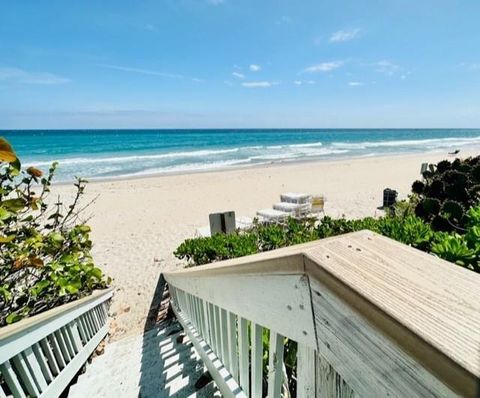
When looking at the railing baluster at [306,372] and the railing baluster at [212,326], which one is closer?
the railing baluster at [306,372]

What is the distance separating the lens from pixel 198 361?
2582mm

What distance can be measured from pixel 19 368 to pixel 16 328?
418 mm

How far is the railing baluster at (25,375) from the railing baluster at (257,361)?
1.69 metres

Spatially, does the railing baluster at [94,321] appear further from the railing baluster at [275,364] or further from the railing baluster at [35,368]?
the railing baluster at [275,364]

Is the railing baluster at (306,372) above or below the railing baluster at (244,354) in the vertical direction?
above

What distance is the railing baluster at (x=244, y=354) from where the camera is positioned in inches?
48.3

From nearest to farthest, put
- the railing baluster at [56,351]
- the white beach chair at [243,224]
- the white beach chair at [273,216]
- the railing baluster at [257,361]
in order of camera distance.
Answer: the railing baluster at [257,361] < the railing baluster at [56,351] < the white beach chair at [243,224] < the white beach chair at [273,216]

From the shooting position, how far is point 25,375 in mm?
1945

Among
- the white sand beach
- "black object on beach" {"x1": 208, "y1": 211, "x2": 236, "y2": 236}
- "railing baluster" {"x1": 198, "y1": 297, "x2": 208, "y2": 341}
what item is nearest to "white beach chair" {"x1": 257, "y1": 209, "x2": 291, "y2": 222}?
the white sand beach

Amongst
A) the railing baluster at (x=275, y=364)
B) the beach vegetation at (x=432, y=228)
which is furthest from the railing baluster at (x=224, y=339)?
the beach vegetation at (x=432, y=228)

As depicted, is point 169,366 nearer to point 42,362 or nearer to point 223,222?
point 42,362

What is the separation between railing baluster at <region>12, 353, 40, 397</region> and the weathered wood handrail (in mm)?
1890

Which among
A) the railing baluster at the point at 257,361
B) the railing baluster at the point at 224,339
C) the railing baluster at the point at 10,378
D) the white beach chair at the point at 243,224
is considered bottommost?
the white beach chair at the point at 243,224

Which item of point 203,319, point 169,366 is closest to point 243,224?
point 169,366
